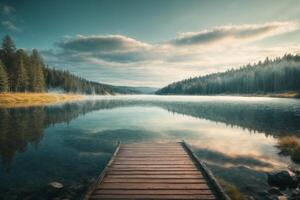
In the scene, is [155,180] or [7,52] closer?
[155,180]

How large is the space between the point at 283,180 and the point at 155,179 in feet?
25.1

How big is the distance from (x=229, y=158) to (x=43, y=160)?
1475cm

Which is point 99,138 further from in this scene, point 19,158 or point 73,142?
point 19,158

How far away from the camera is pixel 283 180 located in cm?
1226

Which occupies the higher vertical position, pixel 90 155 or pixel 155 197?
pixel 155 197

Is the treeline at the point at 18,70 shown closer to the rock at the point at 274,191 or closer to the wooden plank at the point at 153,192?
the wooden plank at the point at 153,192

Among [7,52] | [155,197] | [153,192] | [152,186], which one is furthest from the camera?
[7,52]

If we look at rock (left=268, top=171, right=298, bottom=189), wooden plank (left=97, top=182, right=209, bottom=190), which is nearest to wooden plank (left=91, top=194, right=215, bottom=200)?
wooden plank (left=97, top=182, right=209, bottom=190)

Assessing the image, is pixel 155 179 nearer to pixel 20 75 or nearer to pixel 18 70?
pixel 20 75

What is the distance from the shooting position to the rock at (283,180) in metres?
12.2

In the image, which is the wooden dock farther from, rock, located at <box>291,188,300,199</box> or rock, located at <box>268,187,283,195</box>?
rock, located at <box>291,188,300,199</box>

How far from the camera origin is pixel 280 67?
508 ft

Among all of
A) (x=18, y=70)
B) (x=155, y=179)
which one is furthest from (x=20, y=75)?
(x=155, y=179)

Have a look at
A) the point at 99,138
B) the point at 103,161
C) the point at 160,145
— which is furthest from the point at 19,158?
the point at 160,145
